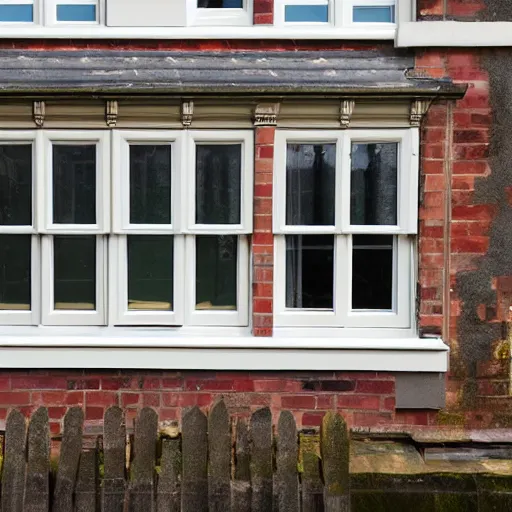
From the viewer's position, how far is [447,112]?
17.9 ft

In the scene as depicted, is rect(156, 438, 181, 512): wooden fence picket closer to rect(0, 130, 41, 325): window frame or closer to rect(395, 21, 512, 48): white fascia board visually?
rect(0, 130, 41, 325): window frame

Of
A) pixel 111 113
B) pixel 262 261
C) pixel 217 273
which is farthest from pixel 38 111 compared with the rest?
pixel 262 261

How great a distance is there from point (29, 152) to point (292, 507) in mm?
3402

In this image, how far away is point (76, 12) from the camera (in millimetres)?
5680

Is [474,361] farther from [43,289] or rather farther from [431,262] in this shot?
[43,289]

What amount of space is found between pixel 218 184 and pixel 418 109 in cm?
160

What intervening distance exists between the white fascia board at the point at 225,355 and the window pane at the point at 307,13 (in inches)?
99.1

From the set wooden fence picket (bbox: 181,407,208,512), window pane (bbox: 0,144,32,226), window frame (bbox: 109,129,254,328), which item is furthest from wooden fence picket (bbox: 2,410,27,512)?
window pane (bbox: 0,144,32,226)

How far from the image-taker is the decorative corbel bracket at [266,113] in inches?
209

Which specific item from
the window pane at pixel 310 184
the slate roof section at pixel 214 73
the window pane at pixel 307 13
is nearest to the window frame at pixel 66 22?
the slate roof section at pixel 214 73

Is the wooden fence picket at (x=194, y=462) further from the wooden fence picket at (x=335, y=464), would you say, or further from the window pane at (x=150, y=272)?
the window pane at (x=150, y=272)

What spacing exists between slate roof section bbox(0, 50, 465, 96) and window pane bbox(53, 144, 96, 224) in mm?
519

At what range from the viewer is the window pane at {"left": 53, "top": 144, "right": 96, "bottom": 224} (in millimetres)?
5492

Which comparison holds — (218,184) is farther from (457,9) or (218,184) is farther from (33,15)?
(457,9)
